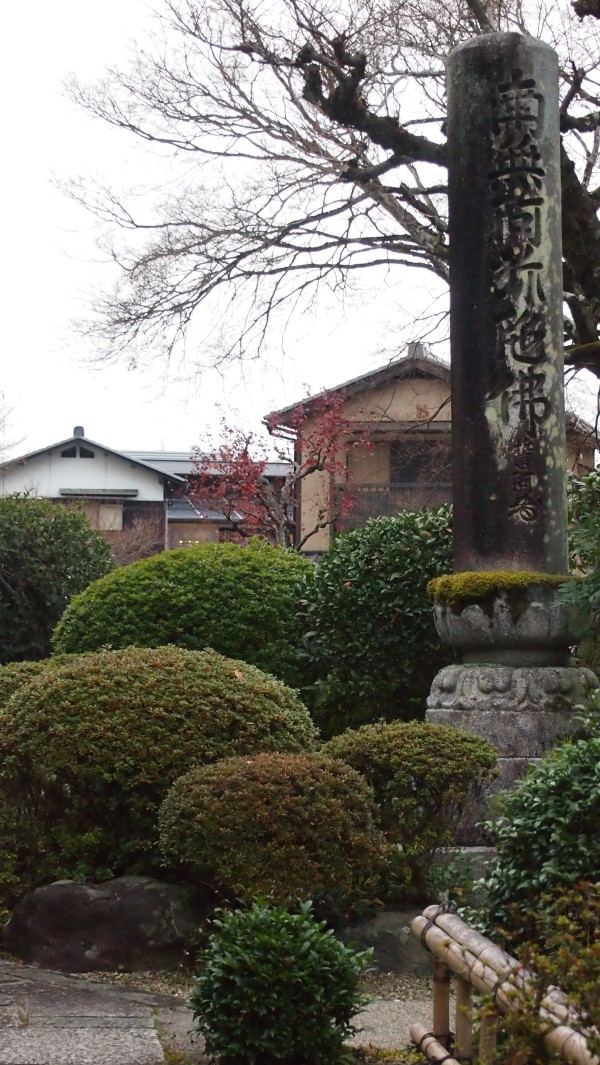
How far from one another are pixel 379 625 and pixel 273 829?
409 cm

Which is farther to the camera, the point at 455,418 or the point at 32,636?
the point at 32,636

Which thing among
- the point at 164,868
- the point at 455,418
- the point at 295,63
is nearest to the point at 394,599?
the point at 455,418

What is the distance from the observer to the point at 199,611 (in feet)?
31.3

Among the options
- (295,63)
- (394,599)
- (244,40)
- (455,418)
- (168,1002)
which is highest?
(244,40)

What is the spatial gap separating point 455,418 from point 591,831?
3.89m

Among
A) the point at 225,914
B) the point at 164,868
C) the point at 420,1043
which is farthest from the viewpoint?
the point at 164,868

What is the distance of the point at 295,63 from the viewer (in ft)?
32.6

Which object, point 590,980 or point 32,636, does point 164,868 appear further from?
point 32,636

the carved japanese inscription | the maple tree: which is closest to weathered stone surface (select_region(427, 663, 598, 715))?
the carved japanese inscription

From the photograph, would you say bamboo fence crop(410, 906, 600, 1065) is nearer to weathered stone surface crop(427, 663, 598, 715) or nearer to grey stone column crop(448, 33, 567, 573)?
weathered stone surface crop(427, 663, 598, 715)

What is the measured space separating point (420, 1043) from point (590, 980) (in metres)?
1.41

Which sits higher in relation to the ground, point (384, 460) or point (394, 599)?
point (384, 460)

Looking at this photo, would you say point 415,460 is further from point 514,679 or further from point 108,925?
point 108,925

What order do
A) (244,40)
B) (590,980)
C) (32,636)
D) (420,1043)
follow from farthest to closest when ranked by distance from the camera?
(32,636)
(244,40)
(420,1043)
(590,980)
